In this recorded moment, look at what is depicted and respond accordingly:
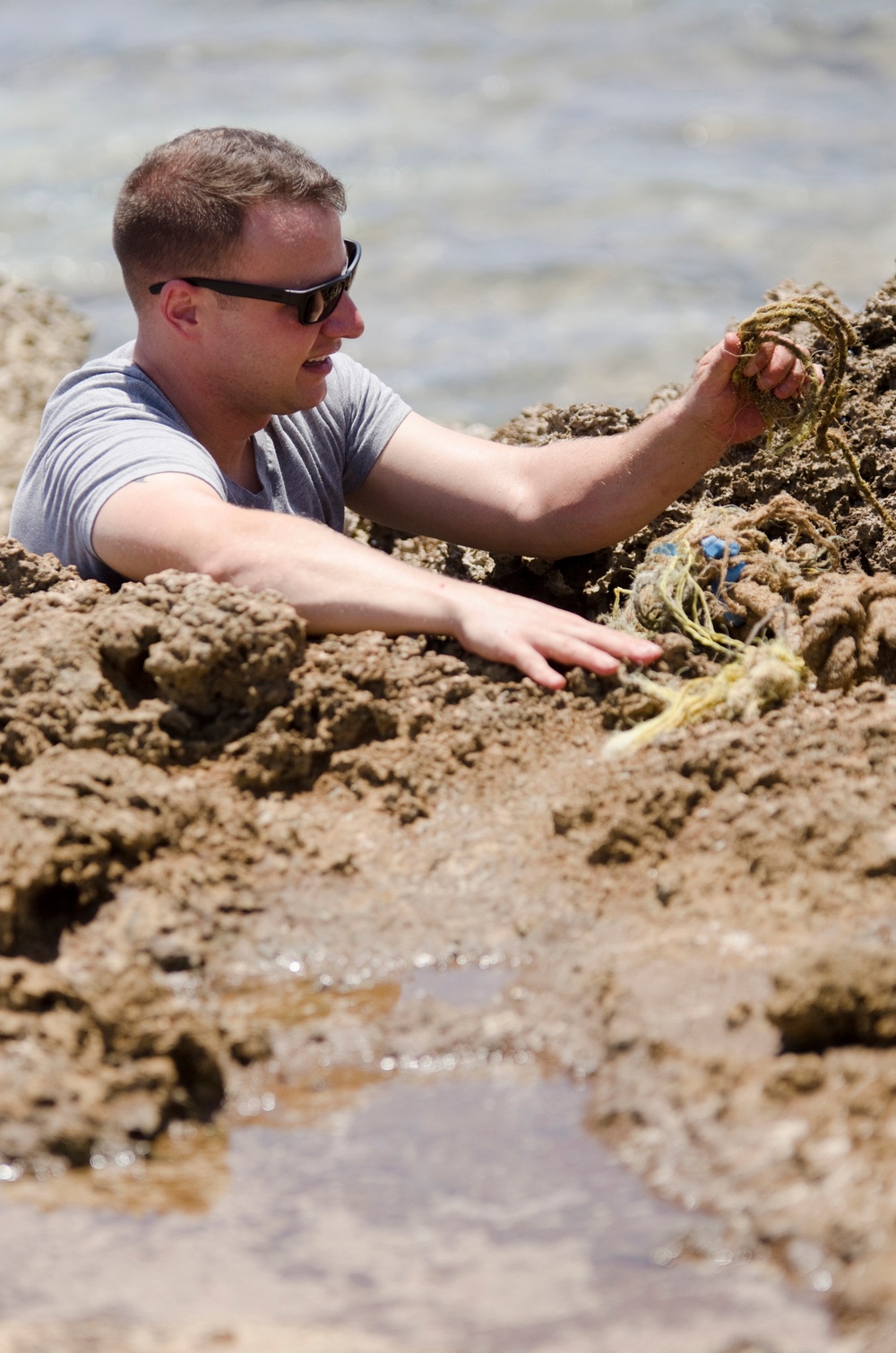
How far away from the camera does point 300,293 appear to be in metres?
3.82

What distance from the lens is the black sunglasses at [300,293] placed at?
382 centimetres

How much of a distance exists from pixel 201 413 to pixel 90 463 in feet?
1.53

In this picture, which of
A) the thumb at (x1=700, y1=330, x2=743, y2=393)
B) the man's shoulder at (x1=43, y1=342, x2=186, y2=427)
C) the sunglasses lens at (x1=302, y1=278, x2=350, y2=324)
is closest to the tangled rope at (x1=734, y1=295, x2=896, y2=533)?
the thumb at (x1=700, y1=330, x2=743, y2=393)

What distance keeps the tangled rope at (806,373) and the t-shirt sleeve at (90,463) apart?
1325 mm

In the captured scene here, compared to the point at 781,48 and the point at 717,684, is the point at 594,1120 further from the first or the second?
the point at 781,48

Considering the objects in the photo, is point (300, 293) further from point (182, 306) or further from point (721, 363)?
point (721, 363)

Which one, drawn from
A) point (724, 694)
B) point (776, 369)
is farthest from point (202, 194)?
point (724, 694)

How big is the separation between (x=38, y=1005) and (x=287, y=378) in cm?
200

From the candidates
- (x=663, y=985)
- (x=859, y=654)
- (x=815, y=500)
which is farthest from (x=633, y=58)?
(x=663, y=985)

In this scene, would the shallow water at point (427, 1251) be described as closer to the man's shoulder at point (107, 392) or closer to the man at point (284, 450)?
the man at point (284, 450)

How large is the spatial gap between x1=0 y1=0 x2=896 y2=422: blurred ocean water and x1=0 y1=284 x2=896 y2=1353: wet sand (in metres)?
5.39

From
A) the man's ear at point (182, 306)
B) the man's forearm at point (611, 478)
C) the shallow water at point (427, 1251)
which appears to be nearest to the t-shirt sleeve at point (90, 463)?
the man's ear at point (182, 306)

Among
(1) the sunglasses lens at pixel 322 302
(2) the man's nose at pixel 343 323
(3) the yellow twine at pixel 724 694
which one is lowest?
(3) the yellow twine at pixel 724 694

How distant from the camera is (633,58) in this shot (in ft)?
44.5
